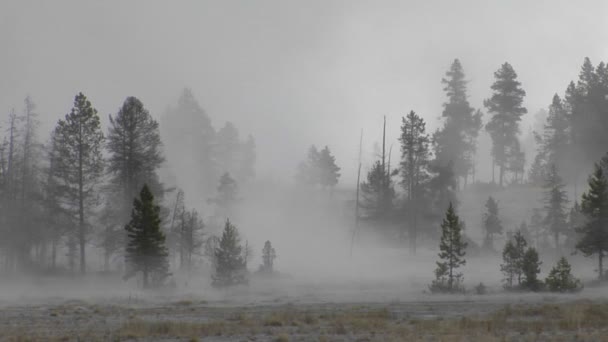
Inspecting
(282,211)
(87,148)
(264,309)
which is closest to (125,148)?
(87,148)

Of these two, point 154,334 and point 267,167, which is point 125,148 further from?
Result: point 267,167

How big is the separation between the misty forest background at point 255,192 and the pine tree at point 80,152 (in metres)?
0.11

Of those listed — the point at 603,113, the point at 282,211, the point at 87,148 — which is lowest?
the point at 282,211

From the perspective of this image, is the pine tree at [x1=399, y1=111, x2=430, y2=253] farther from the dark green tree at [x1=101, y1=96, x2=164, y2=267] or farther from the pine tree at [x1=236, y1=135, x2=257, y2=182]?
the pine tree at [x1=236, y1=135, x2=257, y2=182]

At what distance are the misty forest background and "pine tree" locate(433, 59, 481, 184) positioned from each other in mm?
187

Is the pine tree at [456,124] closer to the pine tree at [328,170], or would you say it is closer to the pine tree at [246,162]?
the pine tree at [328,170]

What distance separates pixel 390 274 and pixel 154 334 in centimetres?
2964

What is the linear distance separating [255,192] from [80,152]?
151ft

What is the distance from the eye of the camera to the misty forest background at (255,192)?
127 ft

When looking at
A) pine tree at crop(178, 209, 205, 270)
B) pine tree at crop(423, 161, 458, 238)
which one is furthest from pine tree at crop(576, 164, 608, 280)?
pine tree at crop(178, 209, 205, 270)

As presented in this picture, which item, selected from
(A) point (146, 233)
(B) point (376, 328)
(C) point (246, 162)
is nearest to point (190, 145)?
(C) point (246, 162)

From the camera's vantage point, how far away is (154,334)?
17.0 meters

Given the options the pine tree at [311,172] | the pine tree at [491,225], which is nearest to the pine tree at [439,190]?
the pine tree at [491,225]

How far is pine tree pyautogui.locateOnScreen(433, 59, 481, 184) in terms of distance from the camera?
66438mm
